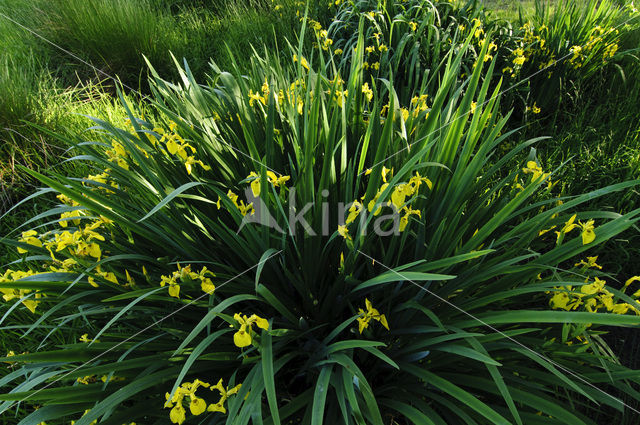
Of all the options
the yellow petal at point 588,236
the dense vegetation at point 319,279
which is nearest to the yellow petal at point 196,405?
the dense vegetation at point 319,279

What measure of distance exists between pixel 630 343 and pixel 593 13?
2.18 m

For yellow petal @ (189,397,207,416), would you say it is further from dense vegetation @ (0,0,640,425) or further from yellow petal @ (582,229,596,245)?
yellow petal @ (582,229,596,245)

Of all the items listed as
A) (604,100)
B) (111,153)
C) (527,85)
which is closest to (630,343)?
(527,85)

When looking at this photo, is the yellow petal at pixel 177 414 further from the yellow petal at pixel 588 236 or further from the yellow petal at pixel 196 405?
the yellow petal at pixel 588 236

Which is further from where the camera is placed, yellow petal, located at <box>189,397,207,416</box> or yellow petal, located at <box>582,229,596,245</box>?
yellow petal, located at <box>582,229,596,245</box>

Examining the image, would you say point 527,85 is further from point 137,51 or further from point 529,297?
point 137,51

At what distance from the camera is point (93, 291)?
1171 millimetres

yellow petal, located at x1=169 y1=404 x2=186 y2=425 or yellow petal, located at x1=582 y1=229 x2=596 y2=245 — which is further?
yellow petal, located at x1=582 y1=229 x2=596 y2=245

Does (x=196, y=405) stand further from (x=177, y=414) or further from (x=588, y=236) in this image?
(x=588, y=236)

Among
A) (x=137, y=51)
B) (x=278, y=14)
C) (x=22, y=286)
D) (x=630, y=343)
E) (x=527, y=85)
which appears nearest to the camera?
(x=22, y=286)

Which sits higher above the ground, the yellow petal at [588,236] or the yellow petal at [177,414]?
the yellow petal at [588,236]

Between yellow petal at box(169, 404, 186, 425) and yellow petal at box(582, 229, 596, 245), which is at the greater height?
yellow petal at box(582, 229, 596, 245)

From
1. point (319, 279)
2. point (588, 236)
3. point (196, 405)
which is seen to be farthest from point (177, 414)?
point (588, 236)

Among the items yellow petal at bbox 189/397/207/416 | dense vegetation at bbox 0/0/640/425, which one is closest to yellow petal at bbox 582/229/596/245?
dense vegetation at bbox 0/0/640/425
